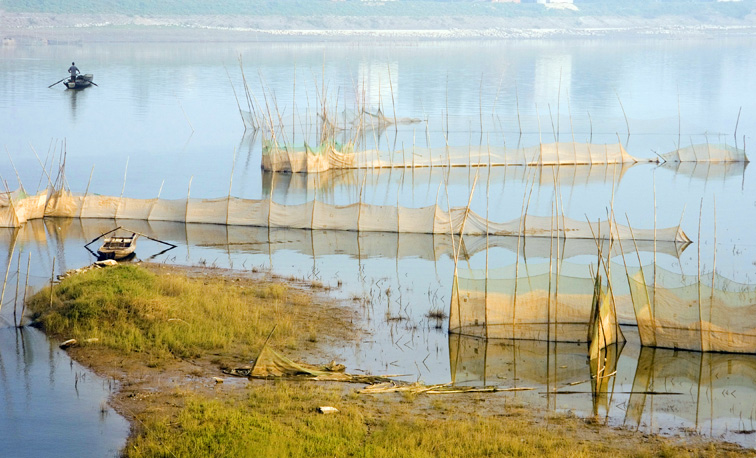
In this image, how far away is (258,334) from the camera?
14.0 metres

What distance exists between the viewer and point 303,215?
70.2 ft

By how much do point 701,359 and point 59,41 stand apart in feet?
277

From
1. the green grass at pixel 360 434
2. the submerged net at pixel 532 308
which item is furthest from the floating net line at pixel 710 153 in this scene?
the green grass at pixel 360 434

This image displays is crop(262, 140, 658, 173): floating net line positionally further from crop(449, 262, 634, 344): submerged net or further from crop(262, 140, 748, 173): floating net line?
crop(449, 262, 634, 344): submerged net

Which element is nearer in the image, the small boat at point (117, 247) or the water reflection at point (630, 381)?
the water reflection at point (630, 381)

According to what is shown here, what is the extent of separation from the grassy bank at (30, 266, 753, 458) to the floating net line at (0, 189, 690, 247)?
4936mm

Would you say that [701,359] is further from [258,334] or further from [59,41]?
[59,41]

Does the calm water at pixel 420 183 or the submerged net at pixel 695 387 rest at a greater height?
the calm water at pixel 420 183

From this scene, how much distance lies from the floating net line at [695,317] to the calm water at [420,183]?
0.23m

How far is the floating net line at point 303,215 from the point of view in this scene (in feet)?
66.4

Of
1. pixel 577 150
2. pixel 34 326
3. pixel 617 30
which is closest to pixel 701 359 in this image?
pixel 34 326

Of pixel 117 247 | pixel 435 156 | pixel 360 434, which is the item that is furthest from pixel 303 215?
pixel 360 434

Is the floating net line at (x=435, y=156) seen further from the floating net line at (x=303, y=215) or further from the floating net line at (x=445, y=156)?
the floating net line at (x=303, y=215)

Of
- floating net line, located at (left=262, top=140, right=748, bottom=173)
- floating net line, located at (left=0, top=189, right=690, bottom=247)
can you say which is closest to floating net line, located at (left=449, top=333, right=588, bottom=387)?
floating net line, located at (left=0, top=189, right=690, bottom=247)
